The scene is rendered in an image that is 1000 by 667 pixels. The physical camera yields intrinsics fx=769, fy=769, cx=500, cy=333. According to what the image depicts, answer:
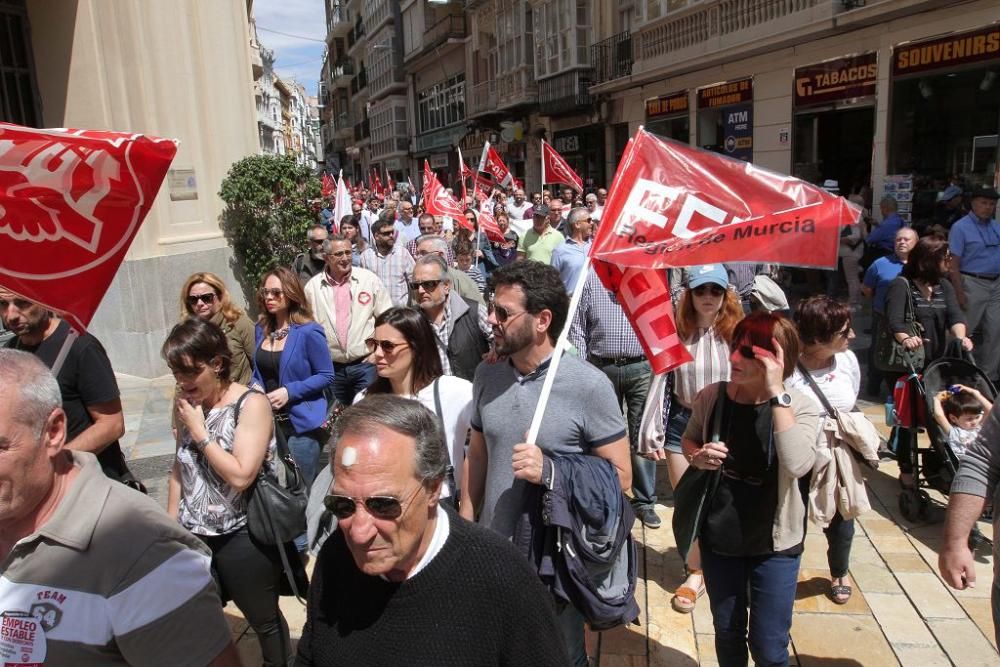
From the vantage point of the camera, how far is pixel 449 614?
66.9 inches

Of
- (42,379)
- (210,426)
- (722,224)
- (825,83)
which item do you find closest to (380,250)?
(210,426)

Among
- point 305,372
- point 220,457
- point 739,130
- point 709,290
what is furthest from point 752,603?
point 739,130

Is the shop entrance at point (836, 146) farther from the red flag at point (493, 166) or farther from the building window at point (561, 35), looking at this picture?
the building window at point (561, 35)

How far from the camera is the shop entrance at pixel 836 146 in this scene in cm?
1452

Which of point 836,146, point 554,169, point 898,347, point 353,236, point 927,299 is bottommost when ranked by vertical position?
point 898,347

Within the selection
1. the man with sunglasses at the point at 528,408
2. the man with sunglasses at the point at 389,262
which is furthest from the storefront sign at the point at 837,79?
the man with sunglasses at the point at 528,408

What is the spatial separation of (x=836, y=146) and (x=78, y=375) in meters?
15.2

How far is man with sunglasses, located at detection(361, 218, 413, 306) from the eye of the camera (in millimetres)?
7199

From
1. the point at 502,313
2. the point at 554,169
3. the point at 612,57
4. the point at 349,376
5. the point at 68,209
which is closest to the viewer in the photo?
the point at 68,209

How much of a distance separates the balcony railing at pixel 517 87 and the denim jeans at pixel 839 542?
25.3 meters

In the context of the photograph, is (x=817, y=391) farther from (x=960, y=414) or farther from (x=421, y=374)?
(x=421, y=374)

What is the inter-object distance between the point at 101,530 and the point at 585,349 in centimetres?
370

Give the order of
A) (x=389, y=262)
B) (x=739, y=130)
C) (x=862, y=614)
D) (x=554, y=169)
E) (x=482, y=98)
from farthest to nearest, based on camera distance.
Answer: (x=482, y=98)
(x=739, y=130)
(x=554, y=169)
(x=389, y=262)
(x=862, y=614)

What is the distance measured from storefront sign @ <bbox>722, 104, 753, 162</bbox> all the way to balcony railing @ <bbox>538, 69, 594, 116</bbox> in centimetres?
701
